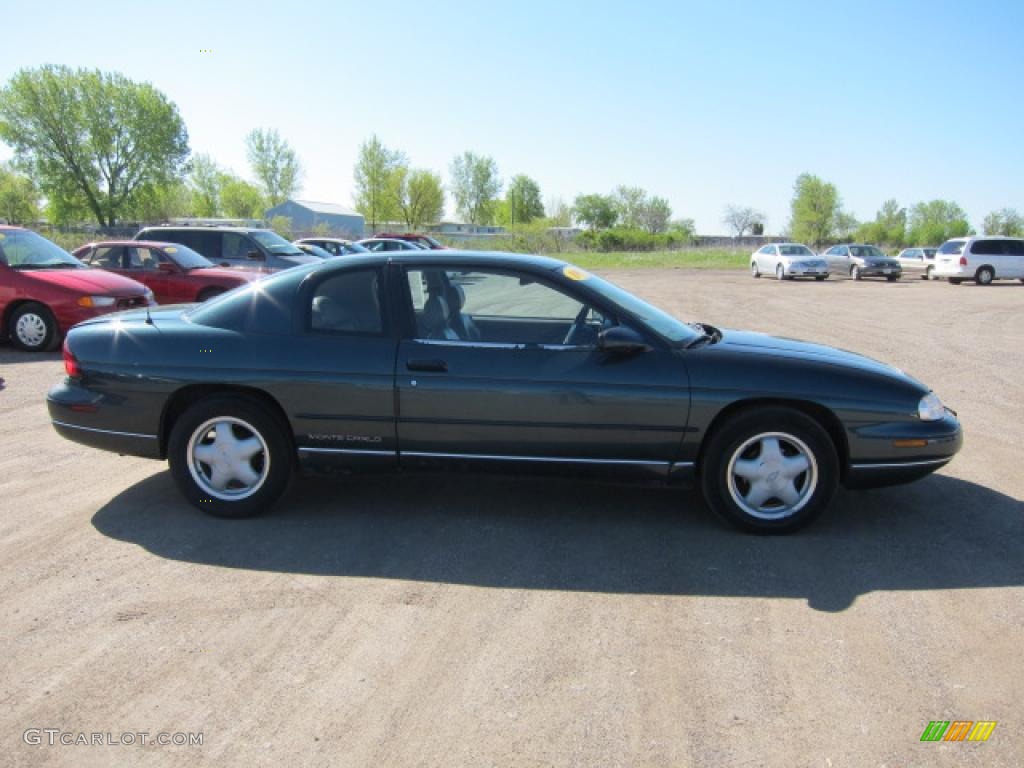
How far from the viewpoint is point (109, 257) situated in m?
12.9

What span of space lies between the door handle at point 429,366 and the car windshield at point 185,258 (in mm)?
10026

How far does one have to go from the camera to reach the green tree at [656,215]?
360 ft

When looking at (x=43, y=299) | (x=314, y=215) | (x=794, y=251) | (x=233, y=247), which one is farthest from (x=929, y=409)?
(x=314, y=215)

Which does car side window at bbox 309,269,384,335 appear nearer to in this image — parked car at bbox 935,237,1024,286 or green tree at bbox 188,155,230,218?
parked car at bbox 935,237,1024,286

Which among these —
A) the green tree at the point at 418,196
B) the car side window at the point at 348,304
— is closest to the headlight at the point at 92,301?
the car side window at the point at 348,304

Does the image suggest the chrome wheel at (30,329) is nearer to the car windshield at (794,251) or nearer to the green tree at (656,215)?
the car windshield at (794,251)

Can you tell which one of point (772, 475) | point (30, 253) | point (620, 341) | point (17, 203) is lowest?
point (772, 475)

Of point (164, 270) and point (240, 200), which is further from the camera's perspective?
point (240, 200)

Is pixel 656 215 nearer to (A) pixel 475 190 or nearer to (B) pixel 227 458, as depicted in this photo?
(A) pixel 475 190

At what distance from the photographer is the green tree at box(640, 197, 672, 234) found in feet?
360

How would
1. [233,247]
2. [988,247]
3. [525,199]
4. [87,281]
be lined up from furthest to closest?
1. [525,199]
2. [988,247]
3. [233,247]
4. [87,281]

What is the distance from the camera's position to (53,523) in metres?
4.28

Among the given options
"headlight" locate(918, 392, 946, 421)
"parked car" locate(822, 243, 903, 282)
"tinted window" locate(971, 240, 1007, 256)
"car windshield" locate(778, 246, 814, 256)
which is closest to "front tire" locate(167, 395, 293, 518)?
"headlight" locate(918, 392, 946, 421)

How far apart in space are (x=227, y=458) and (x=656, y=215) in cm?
11129
